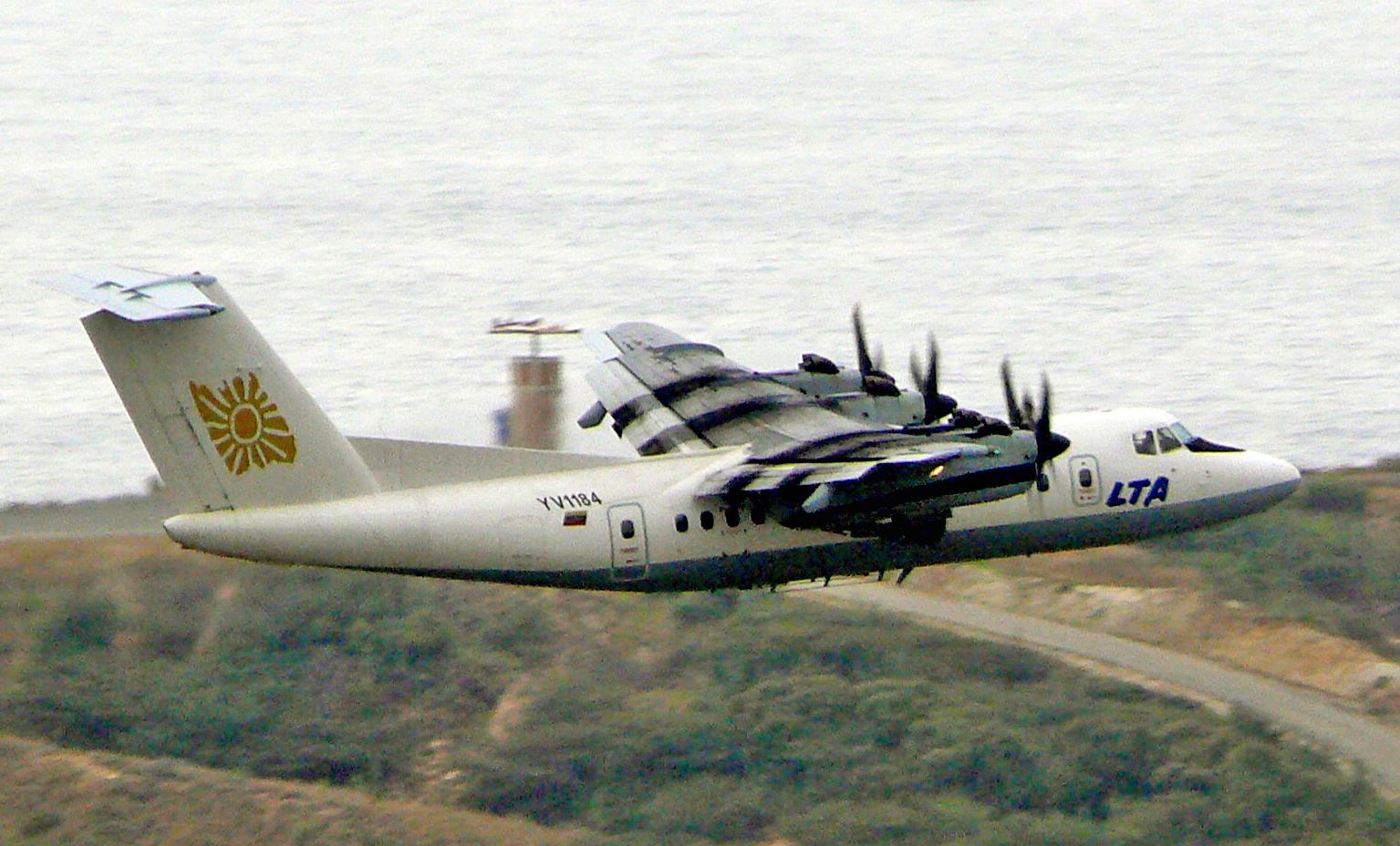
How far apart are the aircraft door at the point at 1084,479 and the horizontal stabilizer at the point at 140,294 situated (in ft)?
47.3

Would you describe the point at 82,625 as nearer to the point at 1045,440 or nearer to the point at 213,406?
the point at 213,406

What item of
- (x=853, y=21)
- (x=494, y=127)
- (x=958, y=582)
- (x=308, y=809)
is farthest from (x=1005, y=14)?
(x=308, y=809)

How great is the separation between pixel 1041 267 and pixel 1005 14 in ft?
221

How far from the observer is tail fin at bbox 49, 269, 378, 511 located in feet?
87.4

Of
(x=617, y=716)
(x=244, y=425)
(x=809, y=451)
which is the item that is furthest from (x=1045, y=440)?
(x=617, y=716)

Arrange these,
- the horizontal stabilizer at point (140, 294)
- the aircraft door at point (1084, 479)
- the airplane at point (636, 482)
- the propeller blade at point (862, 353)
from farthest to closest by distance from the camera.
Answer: the propeller blade at point (862, 353), the aircraft door at point (1084, 479), the airplane at point (636, 482), the horizontal stabilizer at point (140, 294)

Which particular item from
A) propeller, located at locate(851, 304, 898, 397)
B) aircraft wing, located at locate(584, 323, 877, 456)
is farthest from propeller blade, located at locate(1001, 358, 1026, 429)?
propeller, located at locate(851, 304, 898, 397)

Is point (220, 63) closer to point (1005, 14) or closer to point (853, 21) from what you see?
point (853, 21)

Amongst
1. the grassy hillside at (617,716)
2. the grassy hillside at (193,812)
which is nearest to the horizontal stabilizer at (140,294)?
the grassy hillside at (193,812)

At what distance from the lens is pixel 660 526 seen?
2950cm

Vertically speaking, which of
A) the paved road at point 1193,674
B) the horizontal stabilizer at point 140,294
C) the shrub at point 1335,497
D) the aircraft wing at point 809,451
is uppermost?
the horizontal stabilizer at point 140,294

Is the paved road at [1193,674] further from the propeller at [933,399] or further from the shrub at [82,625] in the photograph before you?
the shrub at [82,625]

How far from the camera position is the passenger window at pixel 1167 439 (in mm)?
32219

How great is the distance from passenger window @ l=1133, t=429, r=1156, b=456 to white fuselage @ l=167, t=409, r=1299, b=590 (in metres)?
0.03
